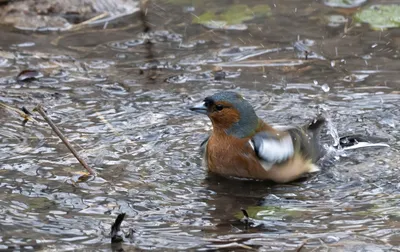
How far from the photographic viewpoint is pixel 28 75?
7.93 meters

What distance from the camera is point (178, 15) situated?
A: 32.5ft

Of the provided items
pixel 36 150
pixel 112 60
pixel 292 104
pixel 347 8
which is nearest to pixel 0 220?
pixel 36 150

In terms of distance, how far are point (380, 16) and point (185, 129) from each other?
3735 mm

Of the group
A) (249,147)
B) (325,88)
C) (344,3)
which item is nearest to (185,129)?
(249,147)

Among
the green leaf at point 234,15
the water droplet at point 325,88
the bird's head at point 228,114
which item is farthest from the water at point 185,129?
the bird's head at point 228,114

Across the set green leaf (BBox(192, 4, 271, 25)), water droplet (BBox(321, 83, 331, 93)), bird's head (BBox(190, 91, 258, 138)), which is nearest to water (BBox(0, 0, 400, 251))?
water droplet (BBox(321, 83, 331, 93))

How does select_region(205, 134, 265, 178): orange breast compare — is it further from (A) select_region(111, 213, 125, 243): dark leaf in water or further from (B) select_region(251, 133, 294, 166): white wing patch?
(A) select_region(111, 213, 125, 243): dark leaf in water

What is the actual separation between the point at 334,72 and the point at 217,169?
261 cm

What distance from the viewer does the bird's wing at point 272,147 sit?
19.3 feet

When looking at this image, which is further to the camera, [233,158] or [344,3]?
[344,3]

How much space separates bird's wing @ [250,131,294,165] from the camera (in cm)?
587

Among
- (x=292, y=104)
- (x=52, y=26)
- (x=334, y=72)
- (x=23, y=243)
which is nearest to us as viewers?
(x=23, y=243)

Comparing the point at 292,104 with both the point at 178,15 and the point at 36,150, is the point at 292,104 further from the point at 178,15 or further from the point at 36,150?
the point at 178,15

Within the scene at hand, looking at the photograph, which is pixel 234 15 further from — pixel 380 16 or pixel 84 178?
pixel 84 178
